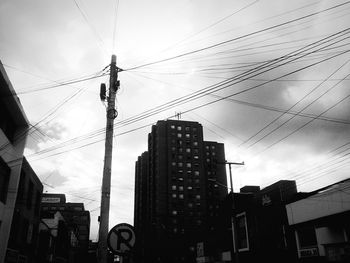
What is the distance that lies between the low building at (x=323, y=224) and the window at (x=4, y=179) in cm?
2105

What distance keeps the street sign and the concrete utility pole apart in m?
1.46

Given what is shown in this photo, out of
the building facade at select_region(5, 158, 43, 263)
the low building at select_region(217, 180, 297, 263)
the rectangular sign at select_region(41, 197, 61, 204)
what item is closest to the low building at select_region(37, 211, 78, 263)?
the building facade at select_region(5, 158, 43, 263)

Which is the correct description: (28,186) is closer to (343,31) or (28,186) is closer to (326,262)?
(326,262)

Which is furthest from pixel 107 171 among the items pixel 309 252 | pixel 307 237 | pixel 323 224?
pixel 307 237

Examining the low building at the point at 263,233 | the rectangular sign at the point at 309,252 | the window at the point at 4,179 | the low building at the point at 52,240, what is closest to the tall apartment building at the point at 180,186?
the low building at the point at 52,240

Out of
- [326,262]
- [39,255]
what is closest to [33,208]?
[39,255]

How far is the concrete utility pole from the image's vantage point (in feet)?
23.0

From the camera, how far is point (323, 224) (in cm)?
2206

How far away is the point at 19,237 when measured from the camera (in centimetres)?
2650

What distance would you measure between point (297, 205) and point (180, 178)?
296 feet

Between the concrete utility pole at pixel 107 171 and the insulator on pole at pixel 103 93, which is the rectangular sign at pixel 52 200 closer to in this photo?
the insulator on pole at pixel 103 93

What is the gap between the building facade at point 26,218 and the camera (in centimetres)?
2536

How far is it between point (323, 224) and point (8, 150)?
76.3 feet

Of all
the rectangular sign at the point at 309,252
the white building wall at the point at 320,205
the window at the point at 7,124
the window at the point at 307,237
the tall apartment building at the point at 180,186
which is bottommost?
the rectangular sign at the point at 309,252
